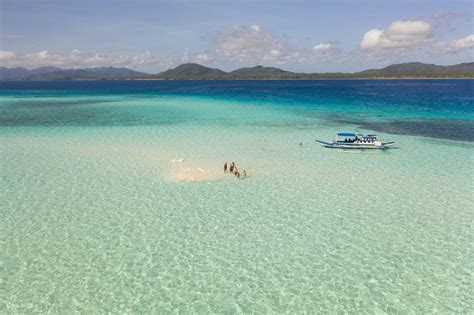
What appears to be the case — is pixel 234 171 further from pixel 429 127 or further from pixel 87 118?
pixel 87 118

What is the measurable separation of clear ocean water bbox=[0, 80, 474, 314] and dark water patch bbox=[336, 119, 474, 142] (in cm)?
484

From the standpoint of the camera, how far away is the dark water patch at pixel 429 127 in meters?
42.1

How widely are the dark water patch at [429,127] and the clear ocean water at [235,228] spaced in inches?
190

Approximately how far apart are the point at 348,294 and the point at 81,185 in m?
19.7

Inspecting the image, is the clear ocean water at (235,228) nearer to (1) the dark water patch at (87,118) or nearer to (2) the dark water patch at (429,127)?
(2) the dark water patch at (429,127)

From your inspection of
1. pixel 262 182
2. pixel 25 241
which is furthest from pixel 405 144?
pixel 25 241

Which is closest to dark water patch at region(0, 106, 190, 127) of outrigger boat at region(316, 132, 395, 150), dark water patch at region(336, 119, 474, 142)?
outrigger boat at region(316, 132, 395, 150)

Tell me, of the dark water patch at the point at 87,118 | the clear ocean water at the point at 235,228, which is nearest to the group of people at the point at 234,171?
the clear ocean water at the point at 235,228

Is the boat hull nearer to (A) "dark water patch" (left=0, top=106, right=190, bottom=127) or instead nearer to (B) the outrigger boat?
(B) the outrigger boat

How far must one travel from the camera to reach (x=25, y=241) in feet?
56.3

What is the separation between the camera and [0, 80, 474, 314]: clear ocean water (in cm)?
1347

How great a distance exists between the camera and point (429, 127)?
156 ft

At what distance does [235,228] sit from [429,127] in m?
39.8

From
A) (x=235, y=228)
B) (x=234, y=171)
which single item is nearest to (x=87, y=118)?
(x=234, y=171)
